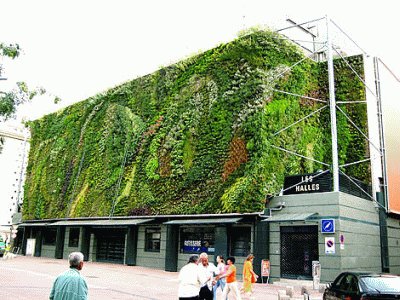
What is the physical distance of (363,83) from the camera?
2566 cm

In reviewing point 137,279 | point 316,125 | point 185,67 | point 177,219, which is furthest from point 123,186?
point 316,125

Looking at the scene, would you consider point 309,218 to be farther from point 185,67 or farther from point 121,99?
point 121,99

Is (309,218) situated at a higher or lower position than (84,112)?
lower

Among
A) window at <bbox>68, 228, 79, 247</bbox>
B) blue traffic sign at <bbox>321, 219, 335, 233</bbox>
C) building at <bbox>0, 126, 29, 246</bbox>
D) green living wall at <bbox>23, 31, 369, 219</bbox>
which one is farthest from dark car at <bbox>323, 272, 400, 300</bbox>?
building at <bbox>0, 126, 29, 246</bbox>

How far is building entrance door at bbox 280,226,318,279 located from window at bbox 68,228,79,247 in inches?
730

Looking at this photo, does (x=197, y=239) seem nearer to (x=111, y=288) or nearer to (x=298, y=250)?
(x=298, y=250)

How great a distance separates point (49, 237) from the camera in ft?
121

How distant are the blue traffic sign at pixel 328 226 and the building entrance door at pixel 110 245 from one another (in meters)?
14.7

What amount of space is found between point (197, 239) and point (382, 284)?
15916 mm

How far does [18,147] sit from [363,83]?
7383 centimetres

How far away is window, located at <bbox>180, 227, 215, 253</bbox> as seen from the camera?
2386cm

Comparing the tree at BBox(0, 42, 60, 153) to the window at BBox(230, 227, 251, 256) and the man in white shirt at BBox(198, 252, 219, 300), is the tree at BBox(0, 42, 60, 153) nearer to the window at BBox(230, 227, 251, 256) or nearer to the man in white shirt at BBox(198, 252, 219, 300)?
the man in white shirt at BBox(198, 252, 219, 300)

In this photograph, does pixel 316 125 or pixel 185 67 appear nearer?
pixel 316 125

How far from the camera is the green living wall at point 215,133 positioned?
75.7ft
